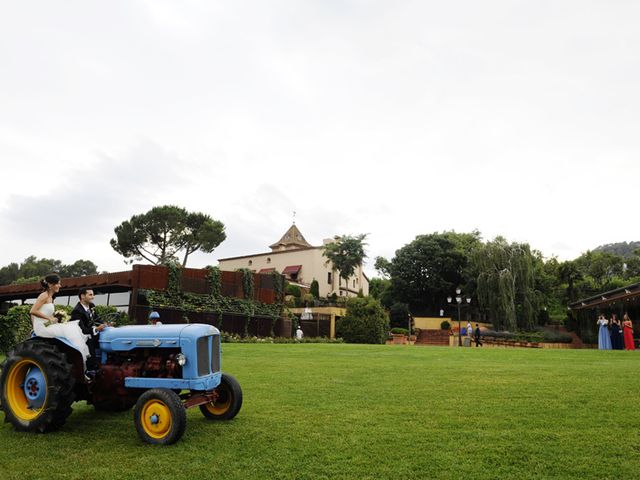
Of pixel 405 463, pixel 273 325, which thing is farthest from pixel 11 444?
pixel 273 325

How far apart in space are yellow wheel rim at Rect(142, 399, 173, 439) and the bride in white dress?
1.14 metres

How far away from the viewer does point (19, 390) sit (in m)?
6.05

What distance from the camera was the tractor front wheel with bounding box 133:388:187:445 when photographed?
5098mm

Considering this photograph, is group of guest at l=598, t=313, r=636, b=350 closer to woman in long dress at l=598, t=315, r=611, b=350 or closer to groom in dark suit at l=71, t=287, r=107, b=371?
woman in long dress at l=598, t=315, r=611, b=350

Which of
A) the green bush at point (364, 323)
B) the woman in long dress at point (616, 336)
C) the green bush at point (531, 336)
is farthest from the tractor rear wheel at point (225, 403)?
the green bush at point (531, 336)

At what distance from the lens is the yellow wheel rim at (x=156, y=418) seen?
5.24 m

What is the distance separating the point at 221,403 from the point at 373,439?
2.13m

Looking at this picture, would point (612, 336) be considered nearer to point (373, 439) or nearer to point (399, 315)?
point (399, 315)

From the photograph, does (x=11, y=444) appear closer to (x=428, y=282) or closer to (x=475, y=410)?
(x=475, y=410)

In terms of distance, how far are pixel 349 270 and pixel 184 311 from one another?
97.4ft

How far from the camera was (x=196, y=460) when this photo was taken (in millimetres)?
4621

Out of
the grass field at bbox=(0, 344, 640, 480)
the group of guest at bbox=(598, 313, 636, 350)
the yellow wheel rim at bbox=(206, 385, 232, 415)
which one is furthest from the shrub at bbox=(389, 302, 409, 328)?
the yellow wheel rim at bbox=(206, 385, 232, 415)

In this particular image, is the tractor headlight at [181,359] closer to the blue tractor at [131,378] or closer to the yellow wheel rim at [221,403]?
the blue tractor at [131,378]

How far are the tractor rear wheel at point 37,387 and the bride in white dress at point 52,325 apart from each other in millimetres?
158
